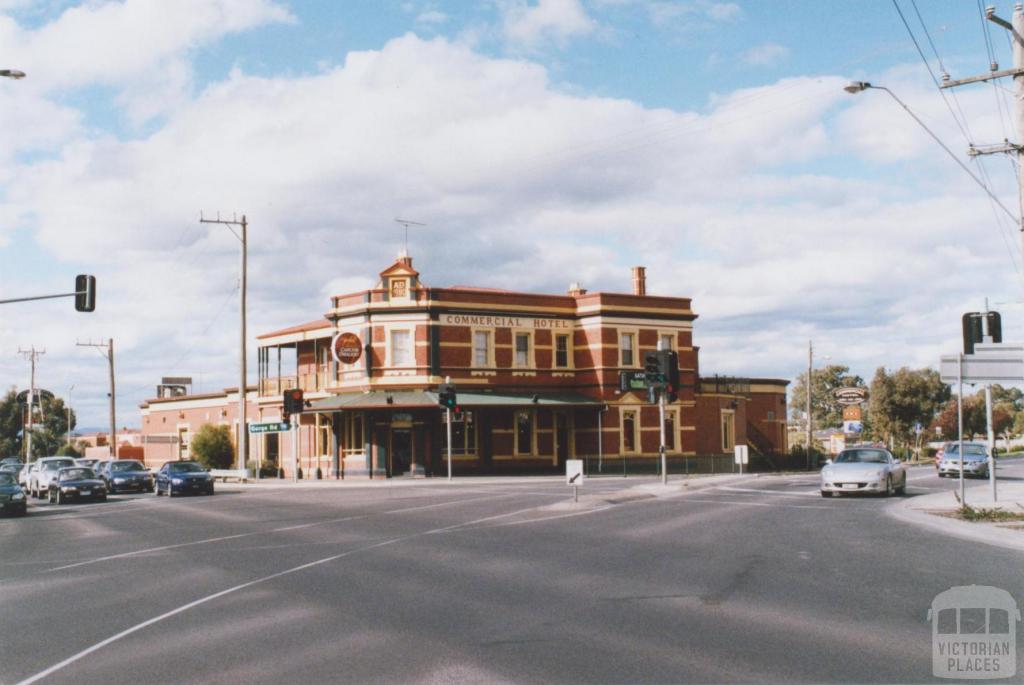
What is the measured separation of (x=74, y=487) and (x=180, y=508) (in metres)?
8.20

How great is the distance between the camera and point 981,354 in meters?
20.9

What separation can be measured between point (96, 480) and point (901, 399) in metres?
64.8

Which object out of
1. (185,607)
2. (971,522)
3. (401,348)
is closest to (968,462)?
(971,522)

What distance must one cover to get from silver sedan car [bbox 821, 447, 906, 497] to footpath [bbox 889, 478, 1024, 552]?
842mm

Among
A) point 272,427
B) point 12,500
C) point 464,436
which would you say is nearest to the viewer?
→ point 12,500

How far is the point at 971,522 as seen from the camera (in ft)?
61.0

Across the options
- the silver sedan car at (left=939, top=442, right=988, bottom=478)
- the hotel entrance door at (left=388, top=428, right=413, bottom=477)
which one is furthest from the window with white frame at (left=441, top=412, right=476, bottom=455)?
the silver sedan car at (left=939, top=442, right=988, bottom=478)

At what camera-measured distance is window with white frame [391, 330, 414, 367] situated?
48.1 m

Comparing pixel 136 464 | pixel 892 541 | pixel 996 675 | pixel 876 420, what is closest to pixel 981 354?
pixel 892 541

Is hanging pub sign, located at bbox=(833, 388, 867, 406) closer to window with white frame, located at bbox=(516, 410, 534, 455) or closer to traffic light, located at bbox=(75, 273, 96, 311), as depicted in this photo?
window with white frame, located at bbox=(516, 410, 534, 455)

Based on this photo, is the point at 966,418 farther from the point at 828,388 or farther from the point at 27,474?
the point at 27,474

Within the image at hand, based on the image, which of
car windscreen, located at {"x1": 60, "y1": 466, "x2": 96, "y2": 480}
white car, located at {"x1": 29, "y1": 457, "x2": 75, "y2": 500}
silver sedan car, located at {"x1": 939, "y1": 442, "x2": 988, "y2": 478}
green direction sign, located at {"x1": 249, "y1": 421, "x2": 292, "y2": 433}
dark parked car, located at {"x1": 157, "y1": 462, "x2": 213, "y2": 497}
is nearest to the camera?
car windscreen, located at {"x1": 60, "y1": 466, "x2": 96, "y2": 480}

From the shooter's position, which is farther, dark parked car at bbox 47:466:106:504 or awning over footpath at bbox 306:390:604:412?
awning over footpath at bbox 306:390:604:412

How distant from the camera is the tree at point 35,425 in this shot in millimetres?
97625
